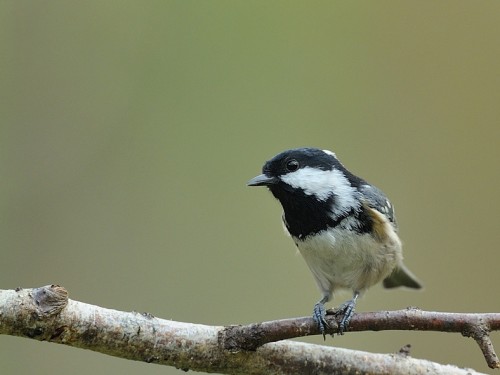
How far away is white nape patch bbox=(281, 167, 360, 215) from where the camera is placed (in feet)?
9.76

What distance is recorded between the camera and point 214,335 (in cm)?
223

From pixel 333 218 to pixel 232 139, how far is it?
2.11 metres

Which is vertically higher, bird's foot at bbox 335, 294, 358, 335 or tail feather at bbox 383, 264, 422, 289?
tail feather at bbox 383, 264, 422, 289

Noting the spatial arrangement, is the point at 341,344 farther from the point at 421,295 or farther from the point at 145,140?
the point at 145,140

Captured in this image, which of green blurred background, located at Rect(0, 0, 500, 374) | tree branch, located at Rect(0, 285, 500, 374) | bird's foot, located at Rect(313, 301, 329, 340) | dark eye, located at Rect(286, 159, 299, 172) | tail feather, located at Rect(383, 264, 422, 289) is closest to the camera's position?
tree branch, located at Rect(0, 285, 500, 374)

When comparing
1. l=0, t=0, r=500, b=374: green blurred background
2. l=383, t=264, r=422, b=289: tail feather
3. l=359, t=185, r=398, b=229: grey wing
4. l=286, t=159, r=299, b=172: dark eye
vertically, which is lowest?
l=383, t=264, r=422, b=289: tail feather

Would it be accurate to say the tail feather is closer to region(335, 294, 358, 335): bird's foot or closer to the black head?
the black head

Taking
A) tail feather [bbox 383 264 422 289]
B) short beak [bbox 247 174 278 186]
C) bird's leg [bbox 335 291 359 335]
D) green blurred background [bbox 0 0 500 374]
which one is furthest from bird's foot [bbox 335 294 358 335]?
green blurred background [bbox 0 0 500 374]

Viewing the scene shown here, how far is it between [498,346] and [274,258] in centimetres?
158

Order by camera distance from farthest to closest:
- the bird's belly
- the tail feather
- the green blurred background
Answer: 1. the green blurred background
2. the tail feather
3. the bird's belly

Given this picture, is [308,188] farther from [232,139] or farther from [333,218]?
[232,139]

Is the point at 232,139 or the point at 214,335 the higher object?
the point at 232,139

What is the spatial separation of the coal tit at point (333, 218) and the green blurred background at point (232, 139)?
1487 millimetres

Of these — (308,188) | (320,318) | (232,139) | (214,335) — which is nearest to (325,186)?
(308,188)
